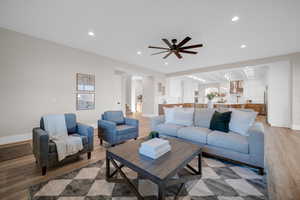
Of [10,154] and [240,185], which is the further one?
[10,154]

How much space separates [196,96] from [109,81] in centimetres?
1010

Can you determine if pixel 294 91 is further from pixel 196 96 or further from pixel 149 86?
pixel 196 96

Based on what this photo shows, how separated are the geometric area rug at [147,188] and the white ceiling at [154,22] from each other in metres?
2.80

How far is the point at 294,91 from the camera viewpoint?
14.8 feet

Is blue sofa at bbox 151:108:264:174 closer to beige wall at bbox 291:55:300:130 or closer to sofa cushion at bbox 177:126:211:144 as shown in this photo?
sofa cushion at bbox 177:126:211:144

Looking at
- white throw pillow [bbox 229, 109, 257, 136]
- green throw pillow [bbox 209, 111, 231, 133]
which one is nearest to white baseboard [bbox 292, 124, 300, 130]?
white throw pillow [bbox 229, 109, 257, 136]

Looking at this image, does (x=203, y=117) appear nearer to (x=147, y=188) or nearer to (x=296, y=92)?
(x=147, y=188)

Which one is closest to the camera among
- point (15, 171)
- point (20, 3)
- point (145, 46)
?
point (15, 171)

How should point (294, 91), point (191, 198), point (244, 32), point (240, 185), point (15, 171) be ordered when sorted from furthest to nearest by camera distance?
point (294, 91) → point (244, 32) → point (15, 171) → point (240, 185) → point (191, 198)

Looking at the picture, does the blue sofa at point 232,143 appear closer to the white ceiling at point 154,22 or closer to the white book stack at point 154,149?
the white book stack at point 154,149

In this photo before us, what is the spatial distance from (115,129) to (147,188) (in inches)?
56.2

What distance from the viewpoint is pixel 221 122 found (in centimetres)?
246

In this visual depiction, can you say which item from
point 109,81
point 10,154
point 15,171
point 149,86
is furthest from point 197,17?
point 149,86

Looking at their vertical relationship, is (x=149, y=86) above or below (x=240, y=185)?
above
